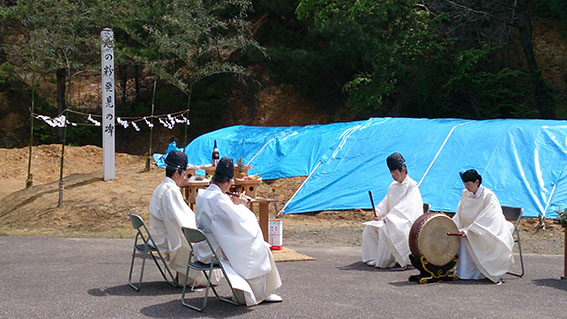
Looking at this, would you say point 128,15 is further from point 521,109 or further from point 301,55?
point 521,109

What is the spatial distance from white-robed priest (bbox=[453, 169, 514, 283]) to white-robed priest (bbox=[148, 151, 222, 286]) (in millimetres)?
2845

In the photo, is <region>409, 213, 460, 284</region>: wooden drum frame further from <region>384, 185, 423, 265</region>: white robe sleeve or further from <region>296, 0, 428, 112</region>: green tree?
<region>296, 0, 428, 112</region>: green tree

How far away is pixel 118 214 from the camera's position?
539 inches

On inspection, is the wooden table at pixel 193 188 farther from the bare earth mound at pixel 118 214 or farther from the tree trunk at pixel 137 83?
the tree trunk at pixel 137 83

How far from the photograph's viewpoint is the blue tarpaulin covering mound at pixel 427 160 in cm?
1263

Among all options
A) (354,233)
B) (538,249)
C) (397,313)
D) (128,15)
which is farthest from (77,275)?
(128,15)

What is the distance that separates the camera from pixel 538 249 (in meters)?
10.2

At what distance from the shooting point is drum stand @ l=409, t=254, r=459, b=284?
23.6 feet

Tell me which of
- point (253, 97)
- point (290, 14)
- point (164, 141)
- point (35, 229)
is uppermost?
point (290, 14)

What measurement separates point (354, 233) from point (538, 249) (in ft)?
10.4

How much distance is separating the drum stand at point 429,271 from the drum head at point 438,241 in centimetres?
5

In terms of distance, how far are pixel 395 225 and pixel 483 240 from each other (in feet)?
3.80

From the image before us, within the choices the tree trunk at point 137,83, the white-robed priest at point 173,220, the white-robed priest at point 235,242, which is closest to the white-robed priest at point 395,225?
the white-robed priest at point 173,220

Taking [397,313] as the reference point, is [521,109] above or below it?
above
